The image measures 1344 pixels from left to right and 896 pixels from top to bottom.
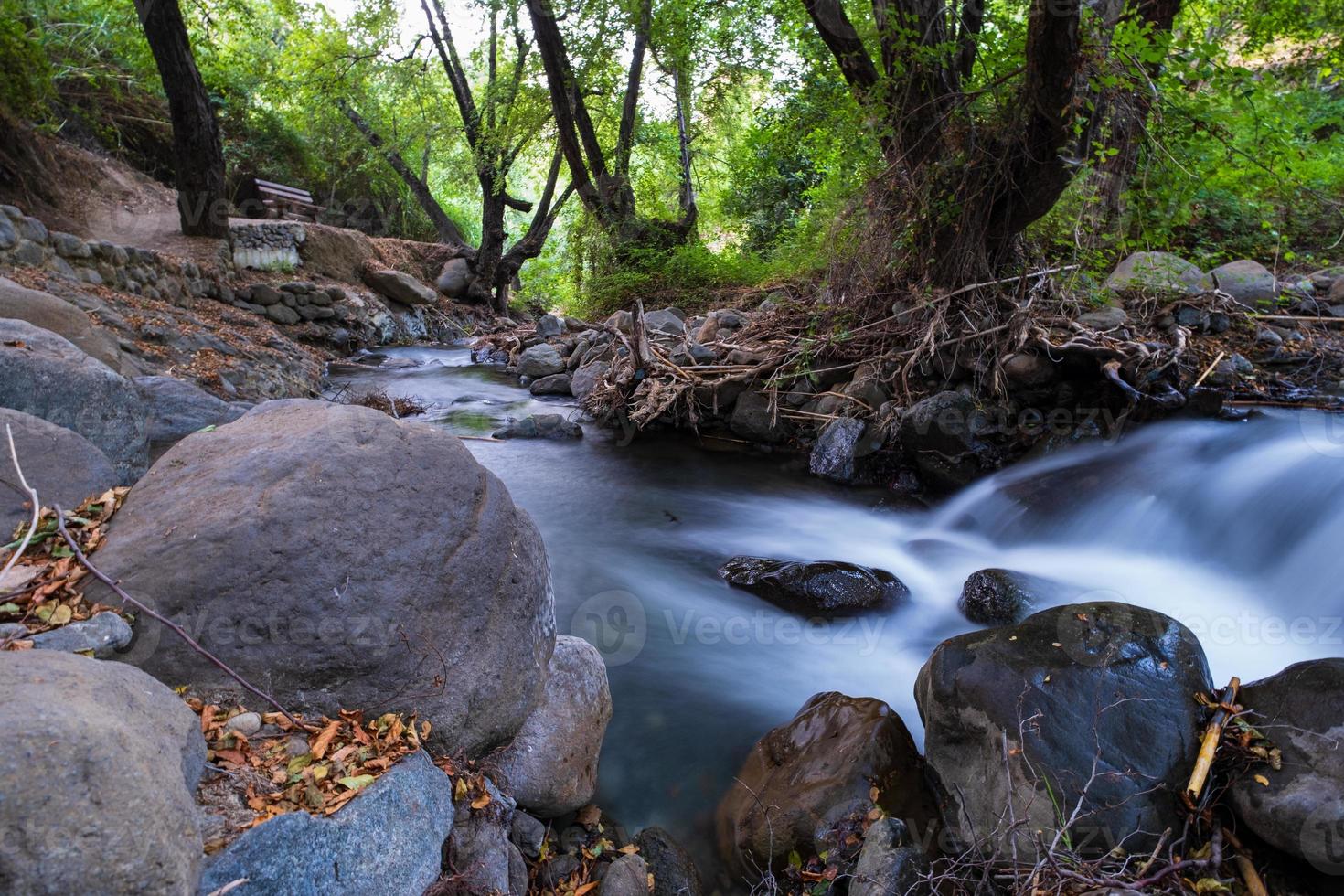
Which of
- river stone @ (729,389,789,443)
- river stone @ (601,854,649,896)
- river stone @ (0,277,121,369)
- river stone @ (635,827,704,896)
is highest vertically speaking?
river stone @ (0,277,121,369)

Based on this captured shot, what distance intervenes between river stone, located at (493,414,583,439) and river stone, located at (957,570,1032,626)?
464cm

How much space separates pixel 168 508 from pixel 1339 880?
3.67 m

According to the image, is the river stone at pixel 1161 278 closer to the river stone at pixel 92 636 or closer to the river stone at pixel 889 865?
the river stone at pixel 889 865

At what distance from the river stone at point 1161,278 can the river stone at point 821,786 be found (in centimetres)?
503

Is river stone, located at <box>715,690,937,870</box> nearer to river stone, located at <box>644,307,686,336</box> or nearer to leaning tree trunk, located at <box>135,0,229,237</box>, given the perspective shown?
river stone, located at <box>644,307,686,336</box>

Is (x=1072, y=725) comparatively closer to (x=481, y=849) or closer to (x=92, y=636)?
(x=481, y=849)

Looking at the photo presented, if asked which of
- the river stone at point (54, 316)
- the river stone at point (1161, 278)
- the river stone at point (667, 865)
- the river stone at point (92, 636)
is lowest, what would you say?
the river stone at point (667, 865)

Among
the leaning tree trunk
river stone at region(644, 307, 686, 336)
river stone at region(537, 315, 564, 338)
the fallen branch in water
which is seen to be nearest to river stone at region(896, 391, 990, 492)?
river stone at region(644, 307, 686, 336)

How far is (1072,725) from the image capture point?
2480mm

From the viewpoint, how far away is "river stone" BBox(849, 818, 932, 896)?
7.41 feet

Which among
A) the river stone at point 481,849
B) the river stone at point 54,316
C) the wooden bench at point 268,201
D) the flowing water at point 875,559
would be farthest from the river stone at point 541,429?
the wooden bench at point 268,201

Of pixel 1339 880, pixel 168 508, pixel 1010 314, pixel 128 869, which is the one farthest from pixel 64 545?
pixel 1010 314

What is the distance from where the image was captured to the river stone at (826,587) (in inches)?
174

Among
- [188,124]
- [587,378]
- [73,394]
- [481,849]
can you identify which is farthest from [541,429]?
[188,124]
